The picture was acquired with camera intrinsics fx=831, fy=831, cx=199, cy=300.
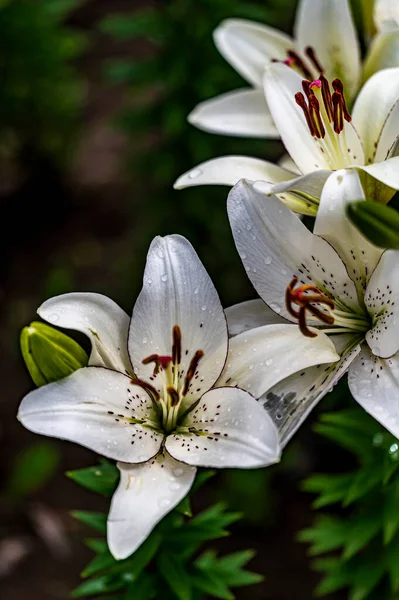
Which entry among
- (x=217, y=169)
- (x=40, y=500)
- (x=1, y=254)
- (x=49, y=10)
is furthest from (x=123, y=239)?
(x=217, y=169)

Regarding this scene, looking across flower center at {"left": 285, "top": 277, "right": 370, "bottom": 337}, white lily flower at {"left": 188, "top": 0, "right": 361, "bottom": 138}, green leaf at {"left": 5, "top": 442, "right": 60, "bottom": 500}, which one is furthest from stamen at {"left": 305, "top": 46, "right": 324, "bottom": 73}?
green leaf at {"left": 5, "top": 442, "right": 60, "bottom": 500}

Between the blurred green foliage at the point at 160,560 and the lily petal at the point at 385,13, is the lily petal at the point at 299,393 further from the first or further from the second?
the lily petal at the point at 385,13

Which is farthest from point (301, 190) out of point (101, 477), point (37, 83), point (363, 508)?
point (37, 83)

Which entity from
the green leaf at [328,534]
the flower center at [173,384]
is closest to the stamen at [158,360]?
the flower center at [173,384]

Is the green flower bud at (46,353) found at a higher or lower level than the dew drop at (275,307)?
higher

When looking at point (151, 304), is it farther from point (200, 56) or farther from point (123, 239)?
point (123, 239)

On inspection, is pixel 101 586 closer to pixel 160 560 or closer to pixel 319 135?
pixel 160 560
